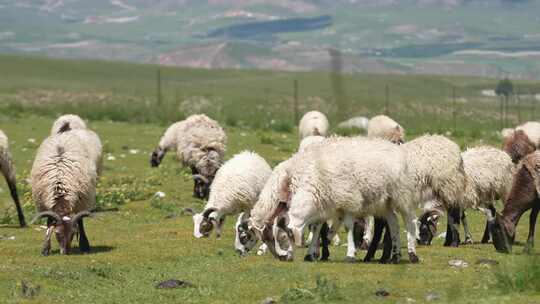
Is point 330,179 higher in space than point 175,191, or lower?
higher

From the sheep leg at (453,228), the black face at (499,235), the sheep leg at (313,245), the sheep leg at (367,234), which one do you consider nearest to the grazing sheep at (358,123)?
the sheep leg at (453,228)

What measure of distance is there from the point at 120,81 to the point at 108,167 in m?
89.5

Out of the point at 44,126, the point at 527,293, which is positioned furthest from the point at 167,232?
the point at 44,126

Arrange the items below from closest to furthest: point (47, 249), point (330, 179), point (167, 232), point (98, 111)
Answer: point (330, 179), point (47, 249), point (167, 232), point (98, 111)

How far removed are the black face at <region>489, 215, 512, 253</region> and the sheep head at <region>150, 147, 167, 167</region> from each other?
16086mm

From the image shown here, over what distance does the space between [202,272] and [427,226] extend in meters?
5.86

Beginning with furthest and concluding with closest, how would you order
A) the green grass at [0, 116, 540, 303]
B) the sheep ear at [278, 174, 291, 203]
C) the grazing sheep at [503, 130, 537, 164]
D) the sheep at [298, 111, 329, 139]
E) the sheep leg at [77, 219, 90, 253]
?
the sheep at [298, 111, 329, 139] < the grazing sheep at [503, 130, 537, 164] < the sheep leg at [77, 219, 90, 253] < the sheep ear at [278, 174, 291, 203] < the green grass at [0, 116, 540, 303]

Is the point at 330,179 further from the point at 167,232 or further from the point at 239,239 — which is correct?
the point at 167,232

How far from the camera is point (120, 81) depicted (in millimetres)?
122062

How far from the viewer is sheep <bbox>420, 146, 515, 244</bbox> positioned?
69.0 ft

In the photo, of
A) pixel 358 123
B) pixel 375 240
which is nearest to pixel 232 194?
pixel 375 240

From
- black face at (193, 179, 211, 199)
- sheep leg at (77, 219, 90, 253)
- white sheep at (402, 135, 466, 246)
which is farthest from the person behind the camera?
black face at (193, 179, 211, 199)

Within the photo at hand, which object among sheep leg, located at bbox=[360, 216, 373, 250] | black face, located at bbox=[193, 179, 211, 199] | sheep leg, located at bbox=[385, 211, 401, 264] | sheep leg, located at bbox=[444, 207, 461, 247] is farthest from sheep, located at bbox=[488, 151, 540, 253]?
black face, located at bbox=[193, 179, 211, 199]

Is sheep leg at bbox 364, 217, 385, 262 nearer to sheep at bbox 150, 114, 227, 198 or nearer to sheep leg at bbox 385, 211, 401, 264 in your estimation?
sheep leg at bbox 385, 211, 401, 264
